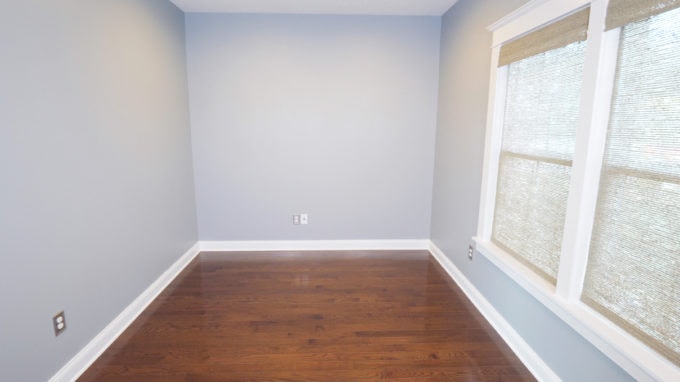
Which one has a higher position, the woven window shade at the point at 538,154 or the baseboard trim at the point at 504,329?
the woven window shade at the point at 538,154

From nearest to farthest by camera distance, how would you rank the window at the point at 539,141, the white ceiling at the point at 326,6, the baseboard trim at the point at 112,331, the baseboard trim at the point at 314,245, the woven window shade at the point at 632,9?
1. the woven window shade at the point at 632,9
2. the window at the point at 539,141
3. the baseboard trim at the point at 112,331
4. the white ceiling at the point at 326,6
5. the baseboard trim at the point at 314,245

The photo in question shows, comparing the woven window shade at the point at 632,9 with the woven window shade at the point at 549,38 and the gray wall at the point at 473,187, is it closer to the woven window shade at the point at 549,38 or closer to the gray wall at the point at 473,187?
the woven window shade at the point at 549,38

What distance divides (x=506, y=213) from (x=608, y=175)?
34.0 inches

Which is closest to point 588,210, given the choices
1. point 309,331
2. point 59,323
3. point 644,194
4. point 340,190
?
point 644,194

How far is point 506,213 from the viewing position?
7.59ft

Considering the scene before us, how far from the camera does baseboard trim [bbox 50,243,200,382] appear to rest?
72.3 inches

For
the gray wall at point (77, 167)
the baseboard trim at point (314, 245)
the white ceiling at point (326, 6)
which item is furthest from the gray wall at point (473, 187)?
the gray wall at point (77, 167)

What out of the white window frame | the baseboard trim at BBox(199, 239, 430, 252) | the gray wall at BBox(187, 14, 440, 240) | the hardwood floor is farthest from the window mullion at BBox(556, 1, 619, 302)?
the baseboard trim at BBox(199, 239, 430, 252)

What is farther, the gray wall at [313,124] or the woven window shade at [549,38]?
the gray wall at [313,124]

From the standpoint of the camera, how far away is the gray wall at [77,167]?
1.51 meters

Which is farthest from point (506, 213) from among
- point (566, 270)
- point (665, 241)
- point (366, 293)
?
point (366, 293)

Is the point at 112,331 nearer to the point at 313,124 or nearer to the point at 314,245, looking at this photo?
the point at 314,245

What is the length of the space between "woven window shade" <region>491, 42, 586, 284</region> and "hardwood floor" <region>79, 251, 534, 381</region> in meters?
0.70

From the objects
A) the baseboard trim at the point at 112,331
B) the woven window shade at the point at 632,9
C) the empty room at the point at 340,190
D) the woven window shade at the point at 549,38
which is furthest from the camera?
the baseboard trim at the point at 112,331
